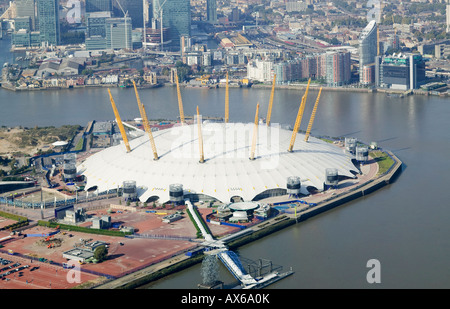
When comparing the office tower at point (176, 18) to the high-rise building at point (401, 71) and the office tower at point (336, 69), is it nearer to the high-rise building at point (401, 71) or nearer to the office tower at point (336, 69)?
the office tower at point (336, 69)

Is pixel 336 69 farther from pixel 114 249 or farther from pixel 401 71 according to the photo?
pixel 114 249

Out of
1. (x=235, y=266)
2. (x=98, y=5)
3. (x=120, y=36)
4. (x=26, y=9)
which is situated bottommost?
(x=235, y=266)

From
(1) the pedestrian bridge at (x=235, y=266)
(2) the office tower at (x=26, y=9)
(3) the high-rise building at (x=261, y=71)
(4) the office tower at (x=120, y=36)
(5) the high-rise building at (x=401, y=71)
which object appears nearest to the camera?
(1) the pedestrian bridge at (x=235, y=266)

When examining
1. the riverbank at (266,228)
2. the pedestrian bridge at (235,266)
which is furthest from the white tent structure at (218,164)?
the pedestrian bridge at (235,266)

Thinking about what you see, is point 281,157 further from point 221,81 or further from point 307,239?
point 221,81

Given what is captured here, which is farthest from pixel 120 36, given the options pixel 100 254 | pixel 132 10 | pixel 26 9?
pixel 100 254

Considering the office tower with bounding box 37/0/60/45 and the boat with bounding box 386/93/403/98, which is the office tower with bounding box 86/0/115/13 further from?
the boat with bounding box 386/93/403/98

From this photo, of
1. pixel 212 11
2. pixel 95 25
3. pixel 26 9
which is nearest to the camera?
pixel 95 25
